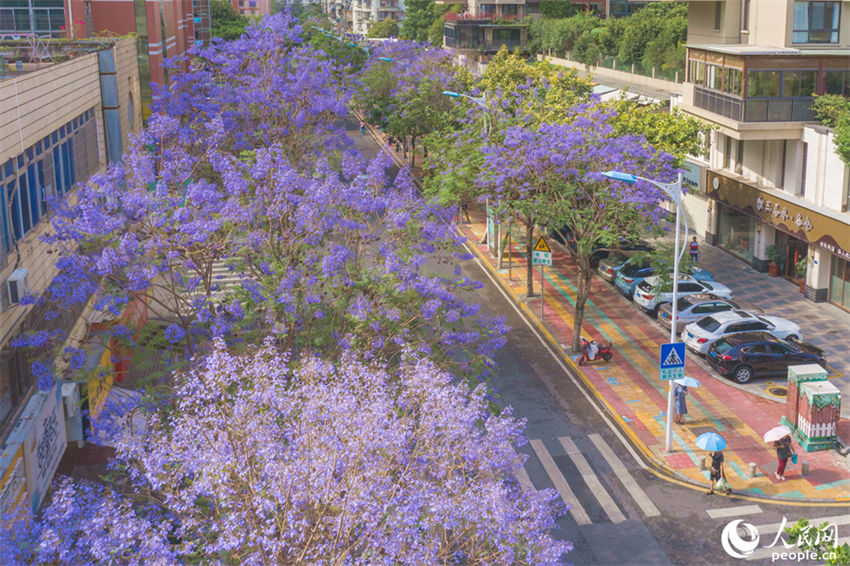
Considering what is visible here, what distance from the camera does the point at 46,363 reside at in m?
20.4

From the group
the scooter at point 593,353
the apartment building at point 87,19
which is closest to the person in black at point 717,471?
the scooter at point 593,353

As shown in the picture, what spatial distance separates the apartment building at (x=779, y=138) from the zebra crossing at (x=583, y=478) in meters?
14.6

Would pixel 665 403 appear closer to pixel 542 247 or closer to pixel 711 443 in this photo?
pixel 711 443

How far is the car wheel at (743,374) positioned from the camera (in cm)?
3056

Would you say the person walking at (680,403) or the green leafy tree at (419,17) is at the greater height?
the green leafy tree at (419,17)

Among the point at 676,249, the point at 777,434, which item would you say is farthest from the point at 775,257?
the point at 777,434

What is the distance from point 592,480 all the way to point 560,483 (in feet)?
2.72

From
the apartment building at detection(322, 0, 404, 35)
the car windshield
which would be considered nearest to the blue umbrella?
the car windshield

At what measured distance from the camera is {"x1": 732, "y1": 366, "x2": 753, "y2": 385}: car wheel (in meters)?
30.6

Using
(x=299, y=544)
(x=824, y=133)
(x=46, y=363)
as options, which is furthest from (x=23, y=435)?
(x=824, y=133)

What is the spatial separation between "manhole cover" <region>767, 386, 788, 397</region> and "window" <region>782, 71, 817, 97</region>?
13635 mm

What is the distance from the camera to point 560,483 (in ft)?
81.1

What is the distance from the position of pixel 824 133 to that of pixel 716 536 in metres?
20.4

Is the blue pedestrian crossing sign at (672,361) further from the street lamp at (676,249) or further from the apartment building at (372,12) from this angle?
the apartment building at (372,12)
